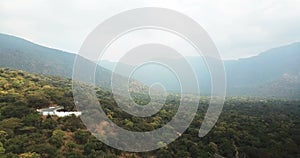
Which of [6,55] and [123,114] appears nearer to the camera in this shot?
[123,114]

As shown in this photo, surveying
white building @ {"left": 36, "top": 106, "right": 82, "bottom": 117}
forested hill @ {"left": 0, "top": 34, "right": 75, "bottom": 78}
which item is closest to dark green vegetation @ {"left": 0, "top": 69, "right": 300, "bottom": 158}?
white building @ {"left": 36, "top": 106, "right": 82, "bottom": 117}

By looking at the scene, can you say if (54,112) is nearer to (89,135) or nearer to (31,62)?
(89,135)

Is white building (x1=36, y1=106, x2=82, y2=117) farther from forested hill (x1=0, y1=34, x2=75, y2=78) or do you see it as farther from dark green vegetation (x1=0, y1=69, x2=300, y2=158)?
forested hill (x1=0, y1=34, x2=75, y2=78)

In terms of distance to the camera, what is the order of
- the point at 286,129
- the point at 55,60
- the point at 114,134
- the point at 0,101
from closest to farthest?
the point at 114,134
the point at 0,101
the point at 286,129
the point at 55,60

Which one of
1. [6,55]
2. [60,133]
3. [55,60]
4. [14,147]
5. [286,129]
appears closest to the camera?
[14,147]

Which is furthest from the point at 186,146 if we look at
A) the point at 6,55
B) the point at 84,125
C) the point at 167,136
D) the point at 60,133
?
the point at 6,55

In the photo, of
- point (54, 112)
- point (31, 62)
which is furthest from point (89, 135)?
point (31, 62)

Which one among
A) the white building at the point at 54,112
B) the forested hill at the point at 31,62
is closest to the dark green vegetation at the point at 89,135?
Answer: the white building at the point at 54,112

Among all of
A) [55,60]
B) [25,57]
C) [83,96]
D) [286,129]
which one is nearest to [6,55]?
[25,57]

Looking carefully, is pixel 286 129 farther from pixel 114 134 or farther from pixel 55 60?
pixel 55 60
